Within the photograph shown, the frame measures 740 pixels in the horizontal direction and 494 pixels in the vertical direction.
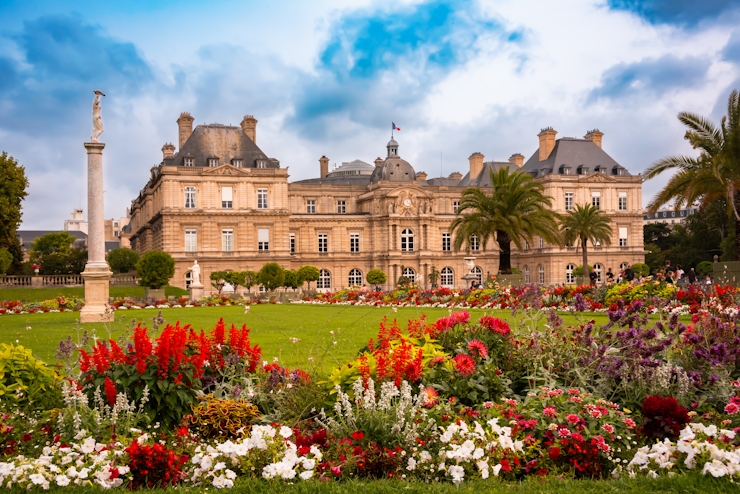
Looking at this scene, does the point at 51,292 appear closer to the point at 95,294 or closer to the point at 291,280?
the point at 291,280

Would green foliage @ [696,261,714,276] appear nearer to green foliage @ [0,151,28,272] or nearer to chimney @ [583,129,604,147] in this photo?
chimney @ [583,129,604,147]

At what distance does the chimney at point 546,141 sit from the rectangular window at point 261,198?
1132 inches

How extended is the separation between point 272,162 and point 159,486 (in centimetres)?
5817

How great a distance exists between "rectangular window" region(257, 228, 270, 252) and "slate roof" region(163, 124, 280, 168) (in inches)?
223

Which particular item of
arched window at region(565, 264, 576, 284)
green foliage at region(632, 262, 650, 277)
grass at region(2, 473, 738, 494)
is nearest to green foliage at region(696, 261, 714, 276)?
green foliage at region(632, 262, 650, 277)

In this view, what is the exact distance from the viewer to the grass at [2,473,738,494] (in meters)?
5.25

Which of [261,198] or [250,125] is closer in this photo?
[261,198]

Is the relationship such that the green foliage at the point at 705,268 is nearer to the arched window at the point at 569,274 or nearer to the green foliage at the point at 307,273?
the arched window at the point at 569,274

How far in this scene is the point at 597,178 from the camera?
230 feet

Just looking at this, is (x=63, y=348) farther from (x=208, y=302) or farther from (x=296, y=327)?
(x=208, y=302)

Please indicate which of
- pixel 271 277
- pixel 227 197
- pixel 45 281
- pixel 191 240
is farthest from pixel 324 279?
pixel 45 281

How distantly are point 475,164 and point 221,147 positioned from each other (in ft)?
96.8

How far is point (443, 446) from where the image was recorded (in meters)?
6.03

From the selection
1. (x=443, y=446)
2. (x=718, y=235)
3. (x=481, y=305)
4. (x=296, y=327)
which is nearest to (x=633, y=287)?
(x=481, y=305)
